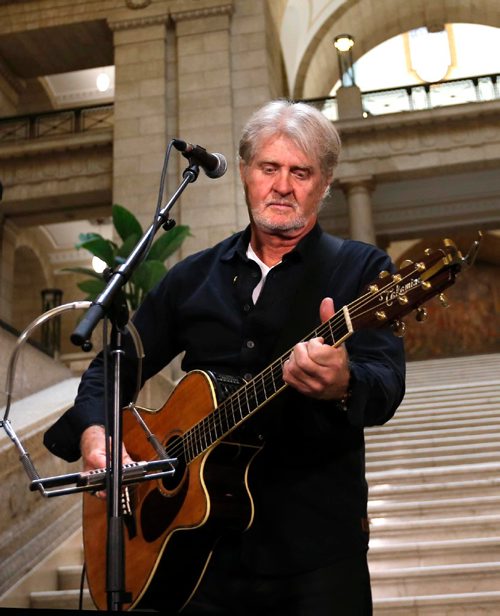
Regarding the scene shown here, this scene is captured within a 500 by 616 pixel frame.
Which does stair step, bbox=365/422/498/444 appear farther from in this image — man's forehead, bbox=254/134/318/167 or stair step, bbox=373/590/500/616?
man's forehead, bbox=254/134/318/167

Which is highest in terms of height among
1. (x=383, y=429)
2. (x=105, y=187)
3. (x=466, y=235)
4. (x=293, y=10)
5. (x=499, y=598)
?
(x=293, y=10)

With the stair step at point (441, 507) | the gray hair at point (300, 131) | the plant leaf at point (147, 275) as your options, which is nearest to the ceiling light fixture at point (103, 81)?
the plant leaf at point (147, 275)

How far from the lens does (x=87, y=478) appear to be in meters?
1.86

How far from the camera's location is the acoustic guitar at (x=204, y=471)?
1.80m

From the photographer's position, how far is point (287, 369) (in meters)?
1.76

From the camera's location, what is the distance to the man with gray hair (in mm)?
1868

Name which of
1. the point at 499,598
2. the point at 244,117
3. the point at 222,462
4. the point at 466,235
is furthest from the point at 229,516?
the point at 466,235

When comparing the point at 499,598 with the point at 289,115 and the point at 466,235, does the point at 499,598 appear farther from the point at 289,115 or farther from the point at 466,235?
the point at 466,235

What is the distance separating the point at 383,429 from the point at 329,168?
5503 mm

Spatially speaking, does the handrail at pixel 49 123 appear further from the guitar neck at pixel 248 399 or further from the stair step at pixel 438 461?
the guitar neck at pixel 248 399

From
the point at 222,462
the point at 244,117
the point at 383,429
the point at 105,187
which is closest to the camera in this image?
the point at 222,462

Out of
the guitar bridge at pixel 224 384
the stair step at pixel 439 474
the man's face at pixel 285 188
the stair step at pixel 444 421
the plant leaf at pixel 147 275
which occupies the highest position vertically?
the plant leaf at pixel 147 275

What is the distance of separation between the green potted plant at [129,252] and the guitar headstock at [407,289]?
663 cm

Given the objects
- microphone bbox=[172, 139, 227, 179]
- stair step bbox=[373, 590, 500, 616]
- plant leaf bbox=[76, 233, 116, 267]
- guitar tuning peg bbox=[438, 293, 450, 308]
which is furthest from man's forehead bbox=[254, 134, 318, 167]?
plant leaf bbox=[76, 233, 116, 267]
